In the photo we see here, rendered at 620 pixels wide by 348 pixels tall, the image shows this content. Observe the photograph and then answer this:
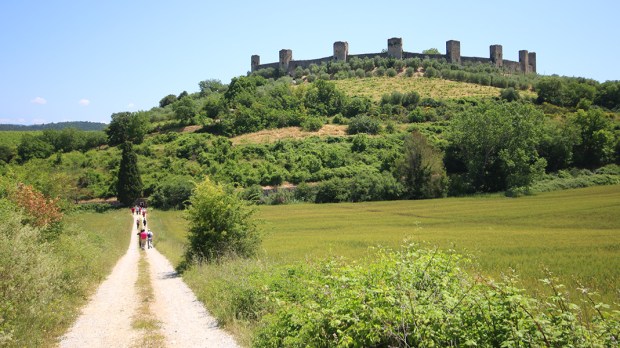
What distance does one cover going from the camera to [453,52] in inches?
5448

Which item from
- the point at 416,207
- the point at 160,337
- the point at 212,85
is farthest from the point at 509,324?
the point at 212,85

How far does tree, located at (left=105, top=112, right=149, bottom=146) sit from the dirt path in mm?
87841

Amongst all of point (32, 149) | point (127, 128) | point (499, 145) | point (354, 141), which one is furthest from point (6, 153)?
point (499, 145)

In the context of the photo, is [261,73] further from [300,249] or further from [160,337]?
[160,337]

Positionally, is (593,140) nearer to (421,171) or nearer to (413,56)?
(421,171)

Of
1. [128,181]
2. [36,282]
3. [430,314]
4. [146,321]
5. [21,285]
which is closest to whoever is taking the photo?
[430,314]

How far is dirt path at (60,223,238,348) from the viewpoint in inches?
396

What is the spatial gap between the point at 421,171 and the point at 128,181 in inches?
1750

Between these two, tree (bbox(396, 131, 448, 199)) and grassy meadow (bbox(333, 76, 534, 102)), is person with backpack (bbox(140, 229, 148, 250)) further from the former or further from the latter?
grassy meadow (bbox(333, 76, 534, 102))

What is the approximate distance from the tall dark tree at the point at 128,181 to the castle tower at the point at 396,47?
9429 centimetres

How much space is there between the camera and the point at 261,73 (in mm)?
149875

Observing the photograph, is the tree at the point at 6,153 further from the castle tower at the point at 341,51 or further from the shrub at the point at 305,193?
the castle tower at the point at 341,51

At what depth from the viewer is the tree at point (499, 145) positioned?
64250 millimetres

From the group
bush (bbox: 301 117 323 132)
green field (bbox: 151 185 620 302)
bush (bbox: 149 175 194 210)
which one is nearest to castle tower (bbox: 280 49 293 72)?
bush (bbox: 301 117 323 132)
